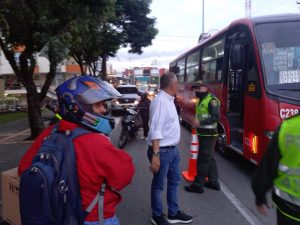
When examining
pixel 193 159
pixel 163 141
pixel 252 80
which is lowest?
pixel 193 159

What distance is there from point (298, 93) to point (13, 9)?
8002mm

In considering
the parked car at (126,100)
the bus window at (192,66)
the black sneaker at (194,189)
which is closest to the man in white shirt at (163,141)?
the black sneaker at (194,189)

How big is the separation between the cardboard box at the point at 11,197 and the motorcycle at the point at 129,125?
292 inches

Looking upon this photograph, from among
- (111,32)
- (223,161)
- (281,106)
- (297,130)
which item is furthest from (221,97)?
(111,32)

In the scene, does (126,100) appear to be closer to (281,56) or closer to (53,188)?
(281,56)

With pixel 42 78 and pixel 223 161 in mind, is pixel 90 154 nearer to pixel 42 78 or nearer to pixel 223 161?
pixel 223 161

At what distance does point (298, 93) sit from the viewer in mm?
6969

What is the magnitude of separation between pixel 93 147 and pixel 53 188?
0.30 metres

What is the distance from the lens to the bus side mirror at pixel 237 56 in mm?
8258

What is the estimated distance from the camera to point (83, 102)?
7.65 ft

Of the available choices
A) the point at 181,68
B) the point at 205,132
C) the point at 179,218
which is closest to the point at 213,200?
the point at 205,132

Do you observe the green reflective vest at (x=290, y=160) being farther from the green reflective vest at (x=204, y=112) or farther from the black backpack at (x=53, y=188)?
the green reflective vest at (x=204, y=112)

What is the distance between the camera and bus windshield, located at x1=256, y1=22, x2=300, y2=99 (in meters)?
7.12

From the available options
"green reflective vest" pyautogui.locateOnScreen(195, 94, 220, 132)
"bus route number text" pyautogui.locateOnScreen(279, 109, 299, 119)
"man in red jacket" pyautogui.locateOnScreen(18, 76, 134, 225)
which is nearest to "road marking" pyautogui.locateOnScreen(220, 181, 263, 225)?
"green reflective vest" pyautogui.locateOnScreen(195, 94, 220, 132)
